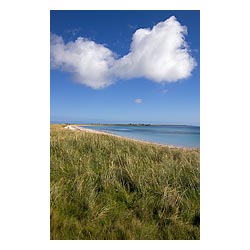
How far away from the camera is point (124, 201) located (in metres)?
2.43

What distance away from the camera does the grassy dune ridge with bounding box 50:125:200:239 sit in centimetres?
211

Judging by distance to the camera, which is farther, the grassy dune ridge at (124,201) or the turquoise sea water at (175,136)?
the turquoise sea water at (175,136)

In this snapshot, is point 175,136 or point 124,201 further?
point 175,136

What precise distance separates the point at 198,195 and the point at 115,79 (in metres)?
1.70

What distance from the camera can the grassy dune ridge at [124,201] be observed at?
211cm

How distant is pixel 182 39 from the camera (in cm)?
295

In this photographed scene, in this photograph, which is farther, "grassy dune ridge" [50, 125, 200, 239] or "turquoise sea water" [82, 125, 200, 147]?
"turquoise sea water" [82, 125, 200, 147]
